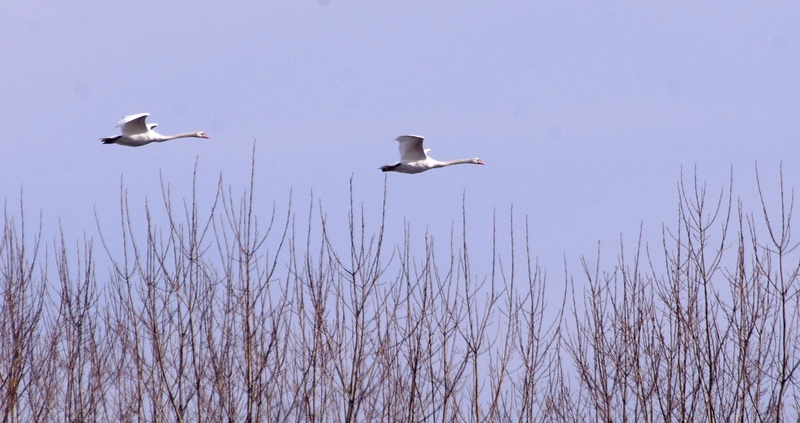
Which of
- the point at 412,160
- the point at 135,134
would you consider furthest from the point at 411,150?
the point at 135,134

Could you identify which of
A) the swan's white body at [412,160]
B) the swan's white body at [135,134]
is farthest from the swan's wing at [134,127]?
the swan's white body at [412,160]

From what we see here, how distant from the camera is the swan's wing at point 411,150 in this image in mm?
17055

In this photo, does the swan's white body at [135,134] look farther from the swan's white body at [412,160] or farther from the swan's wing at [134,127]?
the swan's white body at [412,160]

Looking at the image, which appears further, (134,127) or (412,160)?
(412,160)

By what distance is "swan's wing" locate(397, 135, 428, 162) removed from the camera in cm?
1705

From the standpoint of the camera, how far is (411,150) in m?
17.7

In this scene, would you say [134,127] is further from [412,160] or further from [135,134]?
[412,160]

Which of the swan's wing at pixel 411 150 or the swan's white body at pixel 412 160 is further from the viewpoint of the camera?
the swan's white body at pixel 412 160

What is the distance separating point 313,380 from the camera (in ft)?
33.3

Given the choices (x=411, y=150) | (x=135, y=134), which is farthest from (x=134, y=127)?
(x=411, y=150)

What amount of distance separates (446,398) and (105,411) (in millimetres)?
3664

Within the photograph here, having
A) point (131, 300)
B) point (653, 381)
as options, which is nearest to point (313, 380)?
point (131, 300)

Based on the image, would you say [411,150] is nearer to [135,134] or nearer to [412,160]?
[412,160]

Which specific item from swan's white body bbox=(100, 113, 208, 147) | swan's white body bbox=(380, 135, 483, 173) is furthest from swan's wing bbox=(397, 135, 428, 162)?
swan's white body bbox=(100, 113, 208, 147)
